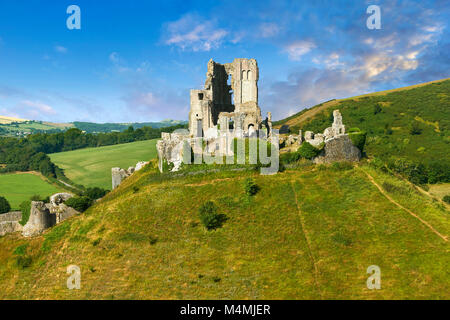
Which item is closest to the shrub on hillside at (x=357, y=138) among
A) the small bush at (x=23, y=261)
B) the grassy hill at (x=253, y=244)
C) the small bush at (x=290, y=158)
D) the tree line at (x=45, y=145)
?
the grassy hill at (x=253, y=244)

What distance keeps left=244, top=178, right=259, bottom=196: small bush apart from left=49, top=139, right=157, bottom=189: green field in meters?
53.0

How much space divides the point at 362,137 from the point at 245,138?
14821 millimetres

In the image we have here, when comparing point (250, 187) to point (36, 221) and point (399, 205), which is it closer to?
point (399, 205)

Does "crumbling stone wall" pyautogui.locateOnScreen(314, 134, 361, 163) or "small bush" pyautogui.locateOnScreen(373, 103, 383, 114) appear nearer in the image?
"crumbling stone wall" pyautogui.locateOnScreen(314, 134, 361, 163)

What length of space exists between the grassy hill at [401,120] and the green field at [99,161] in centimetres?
4748

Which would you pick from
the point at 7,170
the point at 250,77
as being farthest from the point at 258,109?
the point at 7,170

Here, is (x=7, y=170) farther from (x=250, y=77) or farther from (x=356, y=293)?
(x=356, y=293)

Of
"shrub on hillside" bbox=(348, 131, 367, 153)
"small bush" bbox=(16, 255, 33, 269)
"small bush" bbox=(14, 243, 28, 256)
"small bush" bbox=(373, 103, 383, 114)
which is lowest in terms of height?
"small bush" bbox=(16, 255, 33, 269)

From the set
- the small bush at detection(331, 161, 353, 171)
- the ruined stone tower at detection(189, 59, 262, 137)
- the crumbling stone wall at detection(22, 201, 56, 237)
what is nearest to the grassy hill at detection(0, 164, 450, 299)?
the small bush at detection(331, 161, 353, 171)

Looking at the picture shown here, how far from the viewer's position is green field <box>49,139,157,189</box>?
82.7 metres

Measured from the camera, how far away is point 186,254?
25.8 meters

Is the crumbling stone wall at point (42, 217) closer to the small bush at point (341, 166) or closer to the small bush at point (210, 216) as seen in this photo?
the small bush at point (210, 216)

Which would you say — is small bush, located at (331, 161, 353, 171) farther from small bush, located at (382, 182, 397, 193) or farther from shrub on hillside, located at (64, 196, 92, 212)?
shrub on hillside, located at (64, 196, 92, 212)
